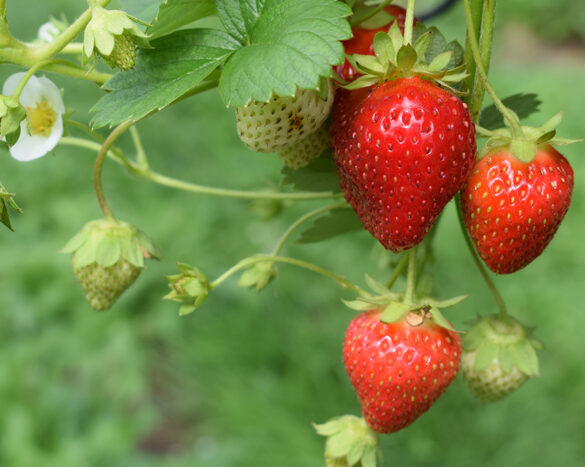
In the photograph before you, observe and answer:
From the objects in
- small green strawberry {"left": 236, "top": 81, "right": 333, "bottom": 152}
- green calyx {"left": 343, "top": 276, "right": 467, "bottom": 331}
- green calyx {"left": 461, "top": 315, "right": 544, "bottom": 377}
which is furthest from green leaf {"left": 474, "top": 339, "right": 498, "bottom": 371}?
small green strawberry {"left": 236, "top": 81, "right": 333, "bottom": 152}

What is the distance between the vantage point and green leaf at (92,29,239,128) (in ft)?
1.72

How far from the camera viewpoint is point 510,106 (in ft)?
2.25

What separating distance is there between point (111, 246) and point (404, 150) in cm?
30

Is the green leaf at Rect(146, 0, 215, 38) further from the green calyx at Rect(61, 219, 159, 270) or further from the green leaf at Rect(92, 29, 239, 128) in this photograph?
the green calyx at Rect(61, 219, 159, 270)

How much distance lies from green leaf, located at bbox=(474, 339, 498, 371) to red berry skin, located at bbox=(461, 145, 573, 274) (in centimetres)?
16

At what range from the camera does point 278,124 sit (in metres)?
0.58

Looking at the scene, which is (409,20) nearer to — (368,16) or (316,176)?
(368,16)

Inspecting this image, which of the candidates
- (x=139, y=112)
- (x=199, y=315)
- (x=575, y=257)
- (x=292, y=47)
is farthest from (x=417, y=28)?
(x=575, y=257)

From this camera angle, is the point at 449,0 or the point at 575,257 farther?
the point at 575,257

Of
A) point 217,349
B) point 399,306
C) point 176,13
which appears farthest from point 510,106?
point 217,349

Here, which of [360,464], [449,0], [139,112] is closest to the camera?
[139,112]

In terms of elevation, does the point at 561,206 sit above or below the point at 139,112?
below

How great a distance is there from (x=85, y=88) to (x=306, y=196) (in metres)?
3.39

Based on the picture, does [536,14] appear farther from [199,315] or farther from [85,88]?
[199,315]
